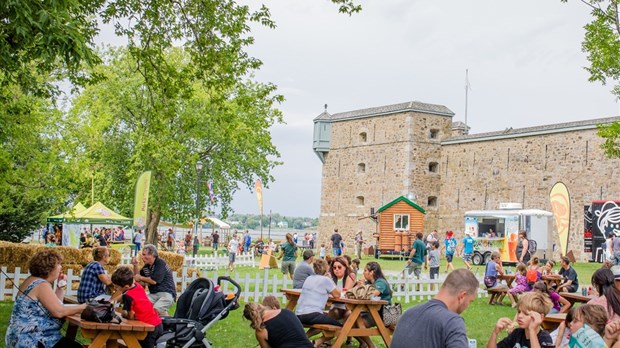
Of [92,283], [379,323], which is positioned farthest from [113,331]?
[379,323]

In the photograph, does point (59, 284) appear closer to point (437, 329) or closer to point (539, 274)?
point (437, 329)

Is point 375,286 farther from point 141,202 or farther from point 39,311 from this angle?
point 141,202

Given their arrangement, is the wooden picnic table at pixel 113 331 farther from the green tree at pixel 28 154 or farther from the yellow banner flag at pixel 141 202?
the yellow banner flag at pixel 141 202

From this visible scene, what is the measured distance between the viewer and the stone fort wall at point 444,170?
31031 millimetres

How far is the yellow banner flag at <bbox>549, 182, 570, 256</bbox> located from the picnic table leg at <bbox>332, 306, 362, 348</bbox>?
14.4 m

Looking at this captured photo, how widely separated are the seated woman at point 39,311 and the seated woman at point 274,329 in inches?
57.1

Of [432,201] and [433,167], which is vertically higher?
[433,167]

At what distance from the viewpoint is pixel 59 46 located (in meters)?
6.32

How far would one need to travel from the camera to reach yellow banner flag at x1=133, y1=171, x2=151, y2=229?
17.7 metres

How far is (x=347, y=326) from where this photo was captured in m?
8.34

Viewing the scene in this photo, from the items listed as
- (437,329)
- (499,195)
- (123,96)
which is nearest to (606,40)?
(437,329)

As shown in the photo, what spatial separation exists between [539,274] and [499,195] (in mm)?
20793

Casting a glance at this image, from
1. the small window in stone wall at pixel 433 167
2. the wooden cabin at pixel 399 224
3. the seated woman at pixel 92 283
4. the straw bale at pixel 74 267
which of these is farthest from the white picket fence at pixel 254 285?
the small window in stone wall at pixel 433 167

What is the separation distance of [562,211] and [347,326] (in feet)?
49.3
